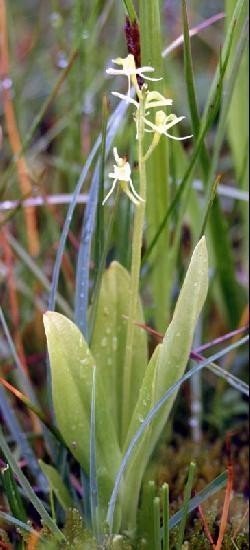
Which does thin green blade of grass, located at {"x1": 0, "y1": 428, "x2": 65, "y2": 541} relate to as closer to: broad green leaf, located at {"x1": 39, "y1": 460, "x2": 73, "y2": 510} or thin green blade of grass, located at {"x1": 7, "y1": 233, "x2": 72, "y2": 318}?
broad green leaf, located at {"x1": 39, "y1": 460, "x2": 73, "y2": 510}

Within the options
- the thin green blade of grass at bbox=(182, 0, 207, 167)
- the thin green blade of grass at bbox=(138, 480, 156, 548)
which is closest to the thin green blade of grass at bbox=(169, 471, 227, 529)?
the thin green blade of grass at bbox=(138, 480, 156, 548)

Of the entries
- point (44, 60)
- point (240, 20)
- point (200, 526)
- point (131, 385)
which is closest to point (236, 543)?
point (200, 526)

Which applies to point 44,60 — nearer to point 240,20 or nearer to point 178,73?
point 178,73

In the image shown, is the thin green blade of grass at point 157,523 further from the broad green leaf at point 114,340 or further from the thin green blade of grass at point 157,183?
the thin green blade of grass at point 157,183

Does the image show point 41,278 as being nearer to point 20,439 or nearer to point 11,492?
point 20,439

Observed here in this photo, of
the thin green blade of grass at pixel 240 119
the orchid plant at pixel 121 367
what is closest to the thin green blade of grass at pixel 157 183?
the orchid plant at pixel 121 367
